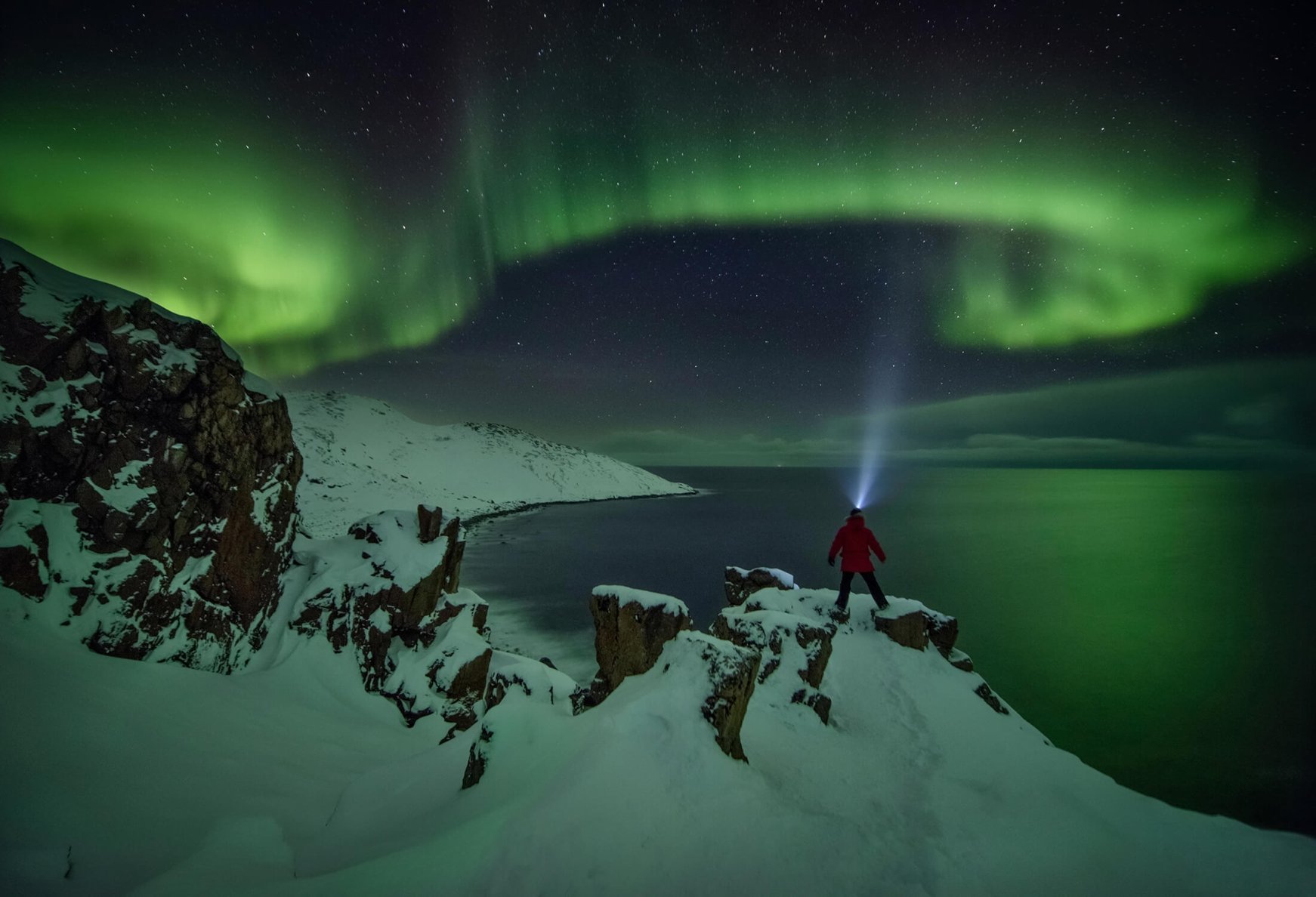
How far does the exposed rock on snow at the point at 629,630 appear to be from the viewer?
12.8 meters

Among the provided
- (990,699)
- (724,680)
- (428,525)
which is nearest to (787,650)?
(990,699)

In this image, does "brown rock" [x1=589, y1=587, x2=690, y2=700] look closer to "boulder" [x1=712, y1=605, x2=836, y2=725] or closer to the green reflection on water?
"boulder" [x1=712, y1=605, x2=836, y2=725]

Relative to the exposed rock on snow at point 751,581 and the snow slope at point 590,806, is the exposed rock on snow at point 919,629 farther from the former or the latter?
the exposed rock on snow at point 751,581

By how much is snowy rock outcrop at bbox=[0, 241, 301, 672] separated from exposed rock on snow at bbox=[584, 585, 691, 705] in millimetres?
11639

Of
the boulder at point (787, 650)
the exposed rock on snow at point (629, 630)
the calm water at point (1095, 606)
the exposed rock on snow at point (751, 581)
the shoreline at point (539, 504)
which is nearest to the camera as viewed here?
the boulder at point (787, 650)

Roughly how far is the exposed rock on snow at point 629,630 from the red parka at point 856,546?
527 cm

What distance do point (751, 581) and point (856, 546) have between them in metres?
7.29

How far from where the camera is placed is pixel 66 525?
42.5ft

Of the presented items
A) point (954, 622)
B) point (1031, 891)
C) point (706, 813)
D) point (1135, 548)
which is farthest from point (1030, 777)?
point (1135, 548)

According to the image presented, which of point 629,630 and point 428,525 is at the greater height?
point 428,525

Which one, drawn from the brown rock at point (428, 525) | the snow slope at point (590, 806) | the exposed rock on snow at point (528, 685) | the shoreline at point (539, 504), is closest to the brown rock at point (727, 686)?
the snow slope at point (590, 806)

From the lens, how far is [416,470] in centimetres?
13412

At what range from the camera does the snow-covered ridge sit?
287 ft

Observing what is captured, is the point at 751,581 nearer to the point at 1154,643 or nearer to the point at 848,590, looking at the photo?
the point at 848,590
